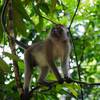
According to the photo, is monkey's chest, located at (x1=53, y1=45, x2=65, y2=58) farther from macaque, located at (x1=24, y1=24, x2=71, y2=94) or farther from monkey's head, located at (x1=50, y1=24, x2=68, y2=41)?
monkey's head, located at (x1=50, y1=24, x2=68, y2=41)

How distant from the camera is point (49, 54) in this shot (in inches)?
157

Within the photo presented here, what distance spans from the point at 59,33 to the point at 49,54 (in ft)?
0.96

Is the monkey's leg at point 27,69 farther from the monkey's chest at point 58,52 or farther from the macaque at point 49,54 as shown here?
the monkey's chest at point 58,52

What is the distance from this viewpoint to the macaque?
154 inches

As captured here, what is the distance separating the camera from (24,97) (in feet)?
10.4

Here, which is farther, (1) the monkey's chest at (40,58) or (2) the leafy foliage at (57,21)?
(1) the monkey's chest at (40,58)

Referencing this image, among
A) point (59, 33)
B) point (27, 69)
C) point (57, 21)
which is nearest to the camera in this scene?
point (27, 69)

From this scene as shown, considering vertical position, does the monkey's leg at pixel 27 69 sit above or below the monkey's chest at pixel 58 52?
A: below

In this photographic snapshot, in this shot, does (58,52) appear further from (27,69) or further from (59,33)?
(27,69)

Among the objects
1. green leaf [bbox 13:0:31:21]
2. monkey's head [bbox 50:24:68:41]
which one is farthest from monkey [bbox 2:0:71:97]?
green leaf [bbox 13:0:31:21]

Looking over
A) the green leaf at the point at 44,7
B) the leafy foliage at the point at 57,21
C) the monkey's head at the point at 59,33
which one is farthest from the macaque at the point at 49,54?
the green leaf at the point at 44,7

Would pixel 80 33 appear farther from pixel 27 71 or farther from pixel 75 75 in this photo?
pixel 27 71

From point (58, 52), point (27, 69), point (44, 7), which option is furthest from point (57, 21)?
point (27, 69)

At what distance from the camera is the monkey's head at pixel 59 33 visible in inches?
158
